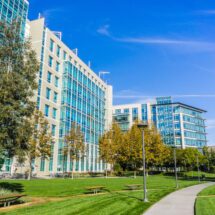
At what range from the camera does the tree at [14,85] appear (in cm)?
1485

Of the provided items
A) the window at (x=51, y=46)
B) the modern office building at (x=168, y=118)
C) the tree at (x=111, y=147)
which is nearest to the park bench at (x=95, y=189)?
the tree at (x=111, y=147)

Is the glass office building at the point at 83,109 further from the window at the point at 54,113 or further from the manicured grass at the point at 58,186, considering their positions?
the manicured grass at the point at 58,186

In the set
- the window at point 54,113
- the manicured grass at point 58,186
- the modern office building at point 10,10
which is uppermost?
the modern office building at point 10,10

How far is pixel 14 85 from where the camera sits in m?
15.2

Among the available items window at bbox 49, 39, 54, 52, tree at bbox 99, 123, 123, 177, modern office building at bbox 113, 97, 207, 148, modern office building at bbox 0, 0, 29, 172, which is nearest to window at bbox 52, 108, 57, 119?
tree at bbox 99, 123, 123, 177

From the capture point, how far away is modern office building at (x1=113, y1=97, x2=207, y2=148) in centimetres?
10900

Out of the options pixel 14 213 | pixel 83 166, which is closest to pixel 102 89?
pixel 83 166

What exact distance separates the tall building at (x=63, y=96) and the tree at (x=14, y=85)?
97.5ft

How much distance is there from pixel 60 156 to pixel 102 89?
3347 cm

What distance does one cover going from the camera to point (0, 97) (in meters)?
14.6

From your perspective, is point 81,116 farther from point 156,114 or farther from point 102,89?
point 156,114

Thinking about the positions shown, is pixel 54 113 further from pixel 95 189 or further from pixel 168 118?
pixel 168 118

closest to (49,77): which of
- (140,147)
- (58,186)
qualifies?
(140,147)

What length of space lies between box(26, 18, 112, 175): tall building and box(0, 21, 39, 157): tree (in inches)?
1170
